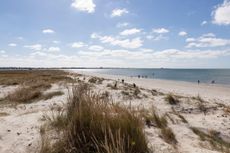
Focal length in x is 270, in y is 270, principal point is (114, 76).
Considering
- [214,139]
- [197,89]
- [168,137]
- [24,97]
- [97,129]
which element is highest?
[97,129]

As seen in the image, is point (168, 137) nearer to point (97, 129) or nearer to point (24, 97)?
point (97, 129)

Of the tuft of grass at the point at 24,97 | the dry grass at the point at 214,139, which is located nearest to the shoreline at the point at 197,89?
the dry grass at the point at 214,139

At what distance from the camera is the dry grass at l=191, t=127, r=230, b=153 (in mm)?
5501

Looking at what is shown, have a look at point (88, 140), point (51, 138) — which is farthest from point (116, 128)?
point (51, 138)

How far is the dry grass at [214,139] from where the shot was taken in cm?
550

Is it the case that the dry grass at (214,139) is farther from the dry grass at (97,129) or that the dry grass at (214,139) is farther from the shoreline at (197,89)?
the shoreline at (197,89)

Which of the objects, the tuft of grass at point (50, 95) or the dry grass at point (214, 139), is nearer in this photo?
the dry grass at point (214, 139)

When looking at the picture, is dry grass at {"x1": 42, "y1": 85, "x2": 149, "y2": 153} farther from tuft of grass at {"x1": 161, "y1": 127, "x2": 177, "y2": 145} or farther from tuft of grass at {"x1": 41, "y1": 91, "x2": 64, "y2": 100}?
tuft of grass at {"x1": 41, "y1": 91, "x2": 64, "y2": 100}

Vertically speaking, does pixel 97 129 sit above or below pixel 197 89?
above

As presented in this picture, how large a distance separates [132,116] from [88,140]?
778mm

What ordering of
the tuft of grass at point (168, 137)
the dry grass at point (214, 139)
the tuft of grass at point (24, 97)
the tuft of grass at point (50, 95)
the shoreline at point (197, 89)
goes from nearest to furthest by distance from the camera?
the tuft of grass at point (168, 137) < the dry grass at point (214, 139) < the tuft of grass at point (24, 97) < the tuft of grass at point (50, 95) < the shoreline at point (197, 89)

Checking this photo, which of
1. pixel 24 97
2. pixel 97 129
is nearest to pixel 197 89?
pixel 24 97

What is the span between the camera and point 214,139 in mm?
6348

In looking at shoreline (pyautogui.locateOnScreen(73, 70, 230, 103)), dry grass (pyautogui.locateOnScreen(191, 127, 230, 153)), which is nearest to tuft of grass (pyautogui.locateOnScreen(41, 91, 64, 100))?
dry grass (pyautogui.locateOnScreen(191, 127, 230, 153))
